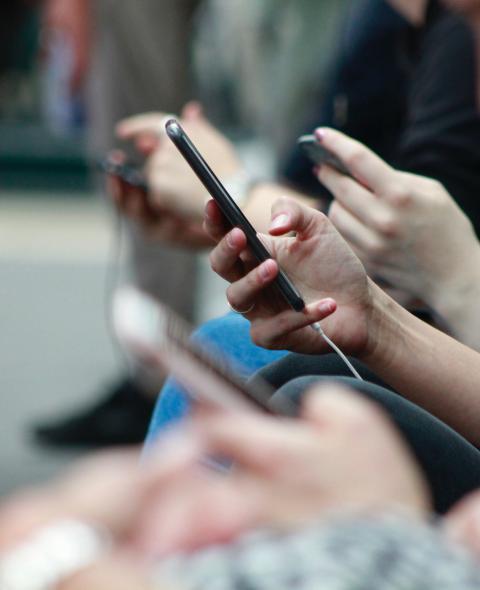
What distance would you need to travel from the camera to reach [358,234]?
4.37 ft

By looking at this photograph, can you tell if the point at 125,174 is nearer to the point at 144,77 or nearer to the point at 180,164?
the point at 180,164

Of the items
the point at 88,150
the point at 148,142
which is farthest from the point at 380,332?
the point at 88,150

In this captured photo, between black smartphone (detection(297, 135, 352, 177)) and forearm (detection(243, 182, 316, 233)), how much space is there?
0.59 feet

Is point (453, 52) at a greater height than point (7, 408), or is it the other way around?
point (453, 52)

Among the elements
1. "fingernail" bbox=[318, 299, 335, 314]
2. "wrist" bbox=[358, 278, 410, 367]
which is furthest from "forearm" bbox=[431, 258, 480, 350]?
"fingernail" bbox=[318, 299, 335, 314]

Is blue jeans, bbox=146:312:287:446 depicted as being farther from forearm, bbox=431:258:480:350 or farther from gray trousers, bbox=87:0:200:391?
gray trousers, bbox=87:0:200:391

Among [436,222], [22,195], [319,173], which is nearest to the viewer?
[436,222]

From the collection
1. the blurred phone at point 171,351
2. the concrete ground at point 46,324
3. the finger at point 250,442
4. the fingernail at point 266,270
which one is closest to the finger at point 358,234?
the fingernail at point 266,270

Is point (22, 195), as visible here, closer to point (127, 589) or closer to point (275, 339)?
point (275, 339)

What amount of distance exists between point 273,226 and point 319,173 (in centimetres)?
26

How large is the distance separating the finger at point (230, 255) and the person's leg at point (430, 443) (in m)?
0.14

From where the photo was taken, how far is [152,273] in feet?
9.78

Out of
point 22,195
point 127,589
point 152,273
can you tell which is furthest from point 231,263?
point 22,195

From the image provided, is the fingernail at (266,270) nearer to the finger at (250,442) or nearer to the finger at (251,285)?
the finger at (251,285)
